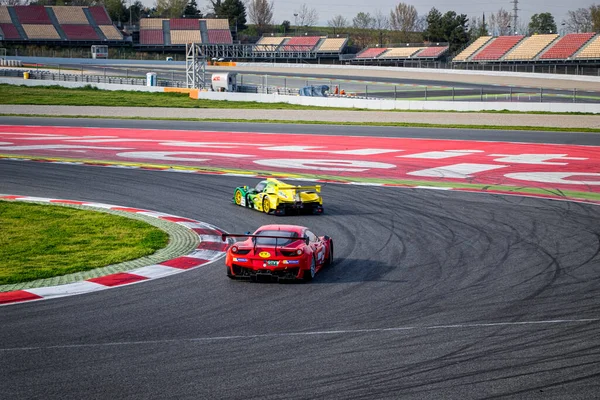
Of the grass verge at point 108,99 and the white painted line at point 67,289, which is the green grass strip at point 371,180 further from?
the grass verge at point 108,99

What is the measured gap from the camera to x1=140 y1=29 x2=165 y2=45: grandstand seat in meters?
121

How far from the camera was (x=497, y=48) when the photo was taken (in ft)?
319

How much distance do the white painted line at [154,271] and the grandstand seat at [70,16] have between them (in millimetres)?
111735

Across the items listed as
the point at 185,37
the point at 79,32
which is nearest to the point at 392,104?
the point at 185,37

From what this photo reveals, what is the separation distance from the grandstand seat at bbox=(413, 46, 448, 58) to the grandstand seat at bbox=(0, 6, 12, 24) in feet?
193

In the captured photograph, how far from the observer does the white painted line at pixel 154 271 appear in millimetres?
14141

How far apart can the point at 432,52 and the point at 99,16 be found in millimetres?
53080

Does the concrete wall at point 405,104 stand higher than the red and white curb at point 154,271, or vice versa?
the concrete wall at point 405,104

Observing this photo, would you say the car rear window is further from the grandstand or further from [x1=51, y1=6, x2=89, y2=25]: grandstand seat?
[x1=51, y1=6, x2=89, y2=25]: grandstand seat

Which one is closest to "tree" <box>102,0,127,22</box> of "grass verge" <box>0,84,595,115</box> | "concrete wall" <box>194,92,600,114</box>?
"grass verge" <box>0,84,595,115</box>

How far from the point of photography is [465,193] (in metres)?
23.3

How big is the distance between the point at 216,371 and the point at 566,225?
39.1 feet

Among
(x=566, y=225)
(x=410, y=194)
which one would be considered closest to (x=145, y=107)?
(x=410, y=194)

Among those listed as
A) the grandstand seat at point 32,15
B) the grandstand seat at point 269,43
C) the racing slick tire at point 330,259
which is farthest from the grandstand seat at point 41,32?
the racing slick tire at point 330,259
